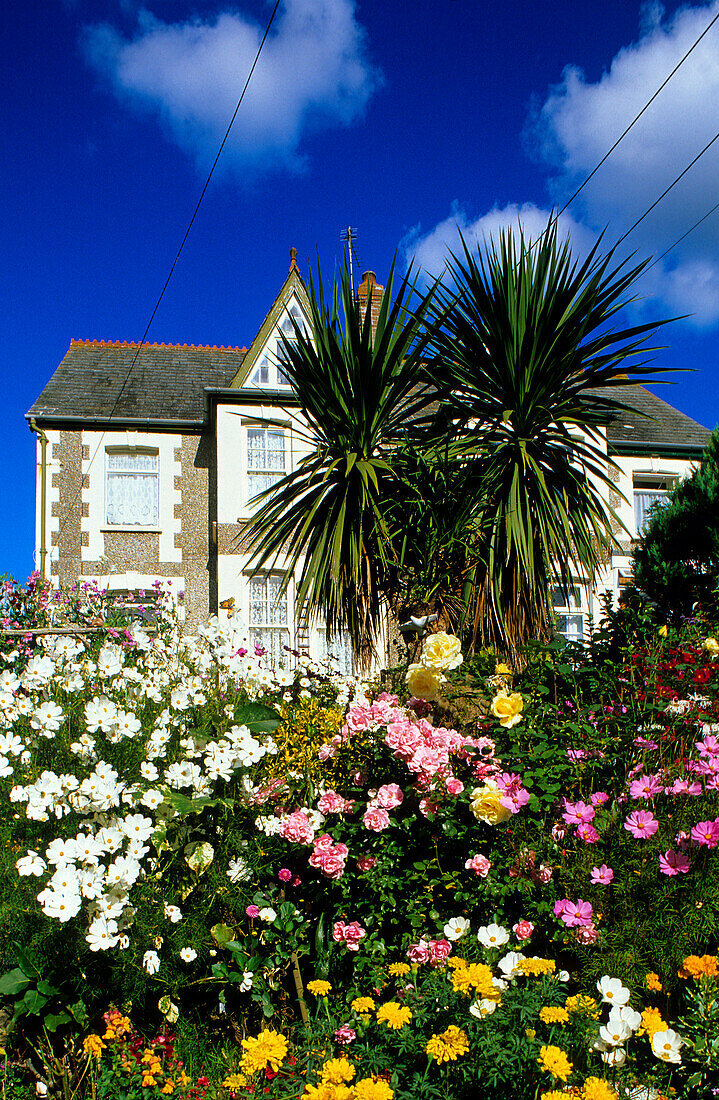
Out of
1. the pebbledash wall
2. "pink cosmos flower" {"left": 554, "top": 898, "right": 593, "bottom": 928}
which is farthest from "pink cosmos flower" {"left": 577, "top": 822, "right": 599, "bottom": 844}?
the pebbledash wall

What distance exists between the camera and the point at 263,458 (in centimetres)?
1338

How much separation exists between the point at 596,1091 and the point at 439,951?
719 mm

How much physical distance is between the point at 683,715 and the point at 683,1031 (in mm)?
1125

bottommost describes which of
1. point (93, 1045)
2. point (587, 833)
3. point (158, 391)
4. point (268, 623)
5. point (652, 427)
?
point (93, 1045)

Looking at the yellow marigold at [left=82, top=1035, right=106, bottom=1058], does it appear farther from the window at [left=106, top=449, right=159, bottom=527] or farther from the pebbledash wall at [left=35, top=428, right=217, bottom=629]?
the window at [left=106, top=449, right=159, bottom=527]

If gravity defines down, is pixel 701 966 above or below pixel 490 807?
below

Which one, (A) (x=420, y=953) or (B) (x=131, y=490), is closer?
(A) (x=420, y=953)

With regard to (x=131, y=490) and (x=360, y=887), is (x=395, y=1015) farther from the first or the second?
(x=131, y=490)

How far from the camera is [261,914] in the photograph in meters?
2.61

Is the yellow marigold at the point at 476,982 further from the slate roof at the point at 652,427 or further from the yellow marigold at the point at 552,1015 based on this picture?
the slate roof at the point at 652,427

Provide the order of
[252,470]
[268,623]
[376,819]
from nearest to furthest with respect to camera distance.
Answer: [376,819]
[268,623]
[252,470]

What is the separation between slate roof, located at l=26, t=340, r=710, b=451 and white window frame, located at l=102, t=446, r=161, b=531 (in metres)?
0.51

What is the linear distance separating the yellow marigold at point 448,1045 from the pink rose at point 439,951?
51cm

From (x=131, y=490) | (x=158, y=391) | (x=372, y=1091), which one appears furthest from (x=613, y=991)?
(x=158, y=391)
